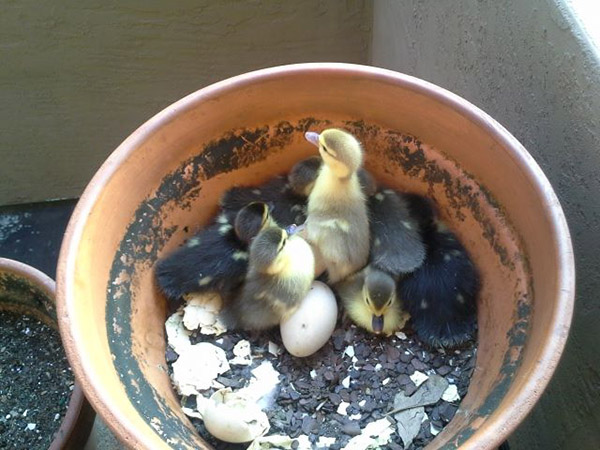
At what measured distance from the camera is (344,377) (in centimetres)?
113

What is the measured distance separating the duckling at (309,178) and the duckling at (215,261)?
91 millimetres

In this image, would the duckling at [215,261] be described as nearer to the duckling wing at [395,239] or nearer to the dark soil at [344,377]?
the dark soil at [344,377]

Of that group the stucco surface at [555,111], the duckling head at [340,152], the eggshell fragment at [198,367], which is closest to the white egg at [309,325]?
the eggshell fragment at [198,367]

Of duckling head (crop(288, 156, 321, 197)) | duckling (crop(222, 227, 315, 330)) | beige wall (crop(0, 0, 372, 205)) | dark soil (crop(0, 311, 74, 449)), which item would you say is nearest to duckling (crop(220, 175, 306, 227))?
duckling head (crop(288, 156, 321, 197))

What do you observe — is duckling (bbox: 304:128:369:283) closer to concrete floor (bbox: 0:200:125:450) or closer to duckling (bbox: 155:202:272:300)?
duckling (bbox: 155:202:272:300)

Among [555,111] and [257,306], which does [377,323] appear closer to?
[257,306]

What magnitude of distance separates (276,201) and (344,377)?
0.38 m

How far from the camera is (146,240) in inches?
45.2

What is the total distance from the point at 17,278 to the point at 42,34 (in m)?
0.73

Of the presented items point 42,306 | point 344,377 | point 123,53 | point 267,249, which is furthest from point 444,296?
point 123,53

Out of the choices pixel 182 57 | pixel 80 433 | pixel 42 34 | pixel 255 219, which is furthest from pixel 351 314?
pixel 42 34

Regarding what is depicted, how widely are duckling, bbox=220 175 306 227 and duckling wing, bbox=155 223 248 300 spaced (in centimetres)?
9

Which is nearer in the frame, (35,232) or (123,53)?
(123,53)

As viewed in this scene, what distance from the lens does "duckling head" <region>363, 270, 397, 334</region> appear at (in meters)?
1.09
